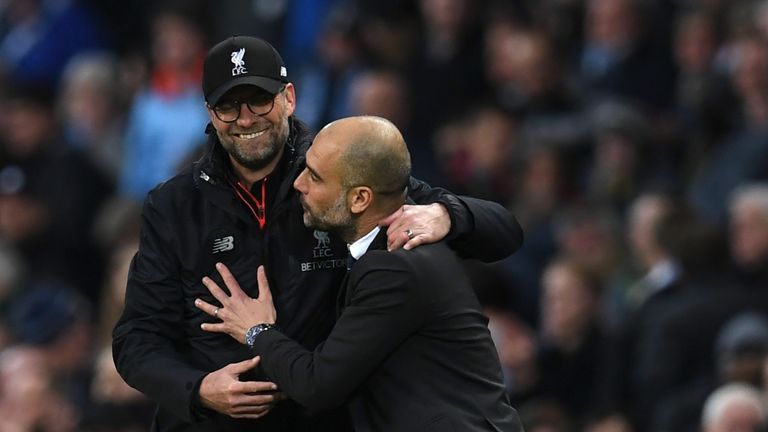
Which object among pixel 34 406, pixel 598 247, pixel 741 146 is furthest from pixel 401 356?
pixel 741 146

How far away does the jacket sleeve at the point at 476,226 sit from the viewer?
223 inches

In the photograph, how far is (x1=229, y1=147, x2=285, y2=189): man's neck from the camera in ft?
18.7

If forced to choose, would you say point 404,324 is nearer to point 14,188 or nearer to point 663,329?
point 663,329

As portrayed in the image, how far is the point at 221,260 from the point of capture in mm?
5711

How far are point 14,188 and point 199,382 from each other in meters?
6.85

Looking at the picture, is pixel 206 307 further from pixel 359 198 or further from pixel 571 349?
pixel 571 349

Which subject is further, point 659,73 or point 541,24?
point 541,24

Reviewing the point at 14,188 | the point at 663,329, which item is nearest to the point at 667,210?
the point at 663,329

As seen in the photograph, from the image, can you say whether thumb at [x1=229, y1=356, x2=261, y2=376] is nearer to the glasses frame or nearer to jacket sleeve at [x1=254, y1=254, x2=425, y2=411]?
jacket sleeve at [x1=254, y1=254, x2=425, y2=411]

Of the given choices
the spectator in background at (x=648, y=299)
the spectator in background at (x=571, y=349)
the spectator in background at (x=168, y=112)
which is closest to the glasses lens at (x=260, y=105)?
the spectator in background at (x=648, y=299)

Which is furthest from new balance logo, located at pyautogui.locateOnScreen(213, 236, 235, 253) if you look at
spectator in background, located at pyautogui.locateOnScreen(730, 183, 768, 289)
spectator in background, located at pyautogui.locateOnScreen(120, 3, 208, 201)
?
spectator in background, located at pyautogui.locateOnScreen(120, 3, 208, 201)

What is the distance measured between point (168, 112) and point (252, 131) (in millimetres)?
6324

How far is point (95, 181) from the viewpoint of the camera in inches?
482

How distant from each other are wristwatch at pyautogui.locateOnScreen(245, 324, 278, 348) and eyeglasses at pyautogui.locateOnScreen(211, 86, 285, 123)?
0.61 meters
